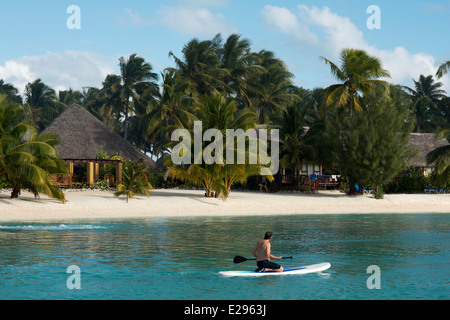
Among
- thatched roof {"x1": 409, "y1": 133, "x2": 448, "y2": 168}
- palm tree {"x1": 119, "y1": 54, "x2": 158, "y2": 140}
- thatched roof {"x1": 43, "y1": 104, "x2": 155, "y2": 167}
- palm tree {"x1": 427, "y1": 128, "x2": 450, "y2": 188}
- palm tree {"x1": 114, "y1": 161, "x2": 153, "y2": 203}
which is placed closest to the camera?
palm tree {"x1": 114, "y1": 161, "x2": 153, "y2": 203}

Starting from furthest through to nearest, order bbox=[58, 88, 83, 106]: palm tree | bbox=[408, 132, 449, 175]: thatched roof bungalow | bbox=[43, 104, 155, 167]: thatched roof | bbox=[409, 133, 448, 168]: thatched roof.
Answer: bbox=[58, 88, 83, 106]: palm tree → bbox=[409, 133, 448, 168]: thatched roof → bbox=[408, 132, 449, 175]: thatched roof bungalow → bbox=[43, 104, 155, 167]: thatched roof

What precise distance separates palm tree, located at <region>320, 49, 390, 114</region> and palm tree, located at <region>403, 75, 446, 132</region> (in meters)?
30.2

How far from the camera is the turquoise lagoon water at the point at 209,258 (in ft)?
40.6

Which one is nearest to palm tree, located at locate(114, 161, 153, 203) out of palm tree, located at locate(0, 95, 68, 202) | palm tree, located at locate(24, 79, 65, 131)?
palm tree, located at locate(0, 95, 68, 202)

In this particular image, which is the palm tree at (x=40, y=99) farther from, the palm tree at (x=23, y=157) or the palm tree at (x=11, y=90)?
the palm tree at (x=23, y=157)

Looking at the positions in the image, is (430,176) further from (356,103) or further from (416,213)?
(416,213)

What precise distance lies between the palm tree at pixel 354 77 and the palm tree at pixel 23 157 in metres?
19.4

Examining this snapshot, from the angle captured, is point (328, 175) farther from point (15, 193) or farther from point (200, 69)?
point (15, 193)

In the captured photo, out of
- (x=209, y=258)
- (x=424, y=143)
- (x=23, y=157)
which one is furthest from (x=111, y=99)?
(x=209, y=258)

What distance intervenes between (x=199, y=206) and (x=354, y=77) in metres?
14.4

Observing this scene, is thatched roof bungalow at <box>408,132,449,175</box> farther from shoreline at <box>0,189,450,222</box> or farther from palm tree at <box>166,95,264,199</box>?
palm tree at <box>166,95,264,199</box>

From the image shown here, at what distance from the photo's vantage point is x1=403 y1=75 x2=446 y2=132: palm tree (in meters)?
70.0

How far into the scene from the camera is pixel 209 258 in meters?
16.4
